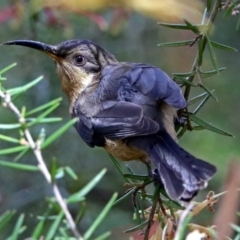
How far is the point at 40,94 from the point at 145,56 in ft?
4.10

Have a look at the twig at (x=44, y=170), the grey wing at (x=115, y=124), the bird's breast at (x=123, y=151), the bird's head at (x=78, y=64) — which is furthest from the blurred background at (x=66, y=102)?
the twig at (x=44, y=170)

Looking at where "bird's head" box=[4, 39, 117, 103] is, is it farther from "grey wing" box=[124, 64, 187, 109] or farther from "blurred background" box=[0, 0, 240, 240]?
"grey wing" box=[124, 64, 187, 109]

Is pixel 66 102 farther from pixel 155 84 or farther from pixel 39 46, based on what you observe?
pixel 155 84

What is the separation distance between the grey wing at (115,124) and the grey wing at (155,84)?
0.08 m

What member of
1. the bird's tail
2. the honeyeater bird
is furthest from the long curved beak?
the bird's tail

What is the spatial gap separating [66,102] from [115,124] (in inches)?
71.2

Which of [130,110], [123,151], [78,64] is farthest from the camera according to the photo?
[78,64]

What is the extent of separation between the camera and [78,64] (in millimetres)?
2785

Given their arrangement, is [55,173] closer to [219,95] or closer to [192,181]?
[192,181]

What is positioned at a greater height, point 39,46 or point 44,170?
point 44,170

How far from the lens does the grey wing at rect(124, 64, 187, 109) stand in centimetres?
187

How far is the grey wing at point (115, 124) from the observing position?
6.18 feet

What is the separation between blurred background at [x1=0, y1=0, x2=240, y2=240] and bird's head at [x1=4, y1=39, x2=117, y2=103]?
1.25 ft

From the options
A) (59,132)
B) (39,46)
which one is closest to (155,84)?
(39,46)
